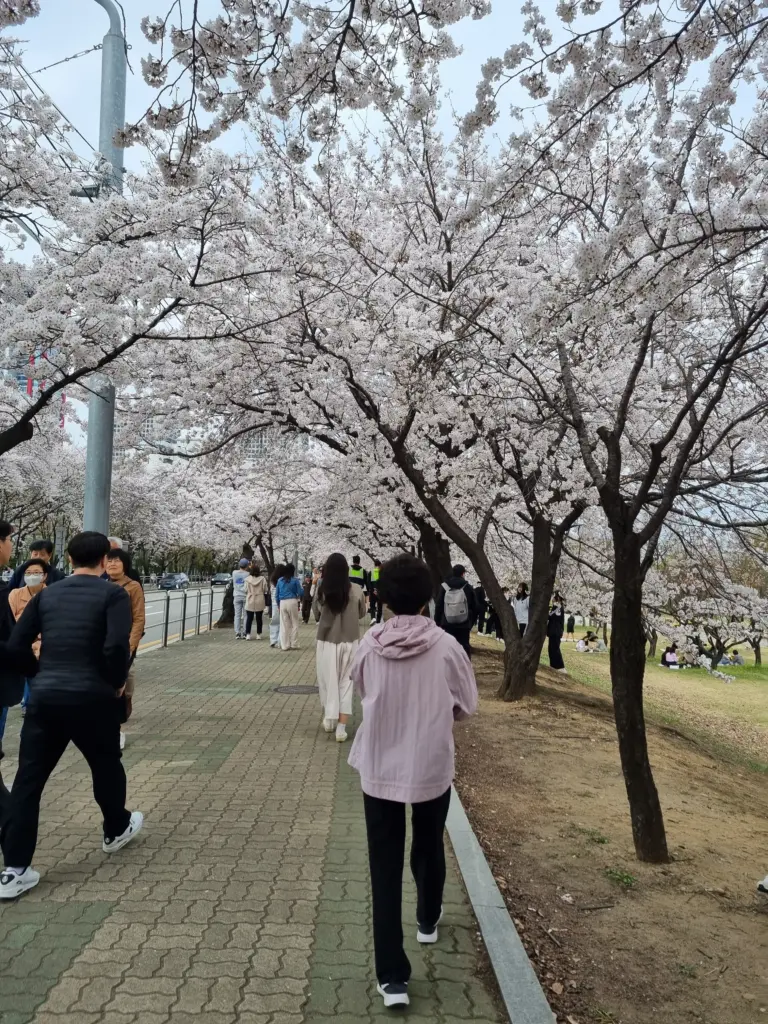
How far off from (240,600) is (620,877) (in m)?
16.3

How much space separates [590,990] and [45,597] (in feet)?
10.1

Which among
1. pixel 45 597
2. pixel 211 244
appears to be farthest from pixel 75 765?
pixel 211 244

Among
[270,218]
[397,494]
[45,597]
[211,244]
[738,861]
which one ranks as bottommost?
[738,861]

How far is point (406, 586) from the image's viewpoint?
3.30 metres

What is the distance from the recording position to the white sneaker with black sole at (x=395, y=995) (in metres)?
2.91

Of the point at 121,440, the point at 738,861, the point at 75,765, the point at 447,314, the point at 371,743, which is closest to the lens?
the point at 371,743

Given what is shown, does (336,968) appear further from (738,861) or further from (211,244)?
(211,244)

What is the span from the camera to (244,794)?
19.2 feet

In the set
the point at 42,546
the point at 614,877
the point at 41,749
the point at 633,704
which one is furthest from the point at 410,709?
the point at 42,546

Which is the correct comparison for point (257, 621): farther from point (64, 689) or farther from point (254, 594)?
point (64, 689)

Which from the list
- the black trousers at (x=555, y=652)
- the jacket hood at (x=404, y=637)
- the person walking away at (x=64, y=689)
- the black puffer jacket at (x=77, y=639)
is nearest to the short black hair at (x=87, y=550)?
the person walking away at (x=64, y=689)

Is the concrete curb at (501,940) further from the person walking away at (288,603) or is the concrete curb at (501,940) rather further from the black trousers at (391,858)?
the person walking away at (288,603)

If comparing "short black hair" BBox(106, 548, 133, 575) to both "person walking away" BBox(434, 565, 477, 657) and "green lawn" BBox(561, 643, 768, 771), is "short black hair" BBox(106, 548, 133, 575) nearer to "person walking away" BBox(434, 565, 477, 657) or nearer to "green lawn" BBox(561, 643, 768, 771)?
"person walking away" BBox(434, 565, 477, 657)

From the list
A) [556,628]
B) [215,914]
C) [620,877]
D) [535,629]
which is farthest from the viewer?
[556,628]
